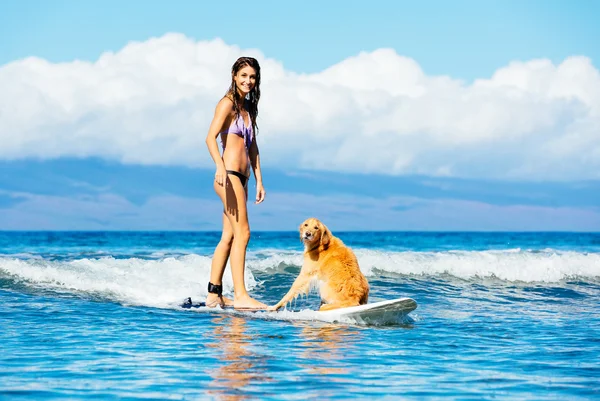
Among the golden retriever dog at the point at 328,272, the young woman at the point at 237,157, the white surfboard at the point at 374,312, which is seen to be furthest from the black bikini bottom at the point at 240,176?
the white surfboard at the point at 374,312

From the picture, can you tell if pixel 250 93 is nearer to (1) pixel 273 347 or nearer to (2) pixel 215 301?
(2) pixel 215 301

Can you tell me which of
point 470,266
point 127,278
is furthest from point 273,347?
point 470,266

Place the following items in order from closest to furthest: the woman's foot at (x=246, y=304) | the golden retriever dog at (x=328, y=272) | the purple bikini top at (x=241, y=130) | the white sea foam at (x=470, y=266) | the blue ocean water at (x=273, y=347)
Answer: the blue ocean water at (x=273, y=347), the golden retriever dog at (x=328, y=272), the purple bikini top at (x=241, y=130), the woman's foot at (x=246, y=304), the white sea foam at (x=470, y=266)

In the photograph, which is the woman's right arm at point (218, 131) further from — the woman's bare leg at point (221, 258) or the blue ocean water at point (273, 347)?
the blue ocean water at point (273, 347)

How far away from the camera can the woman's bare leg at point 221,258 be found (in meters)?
7.53

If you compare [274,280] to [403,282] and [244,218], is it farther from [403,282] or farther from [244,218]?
[244,218]

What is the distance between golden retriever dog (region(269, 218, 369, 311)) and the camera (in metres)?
7.25

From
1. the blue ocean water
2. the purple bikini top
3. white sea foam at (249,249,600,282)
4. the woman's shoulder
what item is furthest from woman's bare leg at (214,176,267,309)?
white sea foam at (249,249,600,282)

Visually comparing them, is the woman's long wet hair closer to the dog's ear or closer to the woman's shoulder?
the woman's shoulder


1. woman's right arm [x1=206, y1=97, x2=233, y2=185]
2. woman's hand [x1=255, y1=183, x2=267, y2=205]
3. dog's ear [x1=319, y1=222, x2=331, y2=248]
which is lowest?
dog's ear [x1=319, y1=222, x2=331, y2=248]

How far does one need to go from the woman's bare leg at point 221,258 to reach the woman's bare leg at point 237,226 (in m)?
0.05

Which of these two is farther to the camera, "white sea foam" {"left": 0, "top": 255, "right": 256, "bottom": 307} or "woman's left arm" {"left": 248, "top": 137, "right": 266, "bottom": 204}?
"white sea foam" {"left": 0, "top": 255, "right": 256, "bottom": 307}

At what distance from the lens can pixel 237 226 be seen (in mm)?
7414

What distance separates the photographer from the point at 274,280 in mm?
11883
